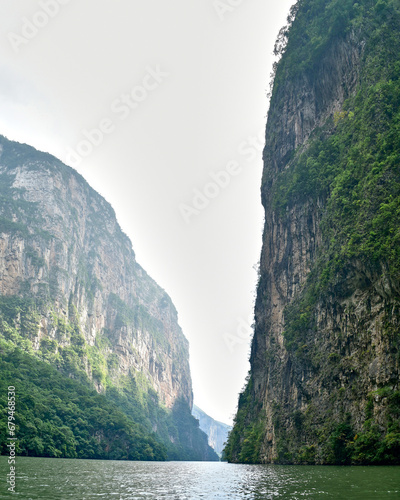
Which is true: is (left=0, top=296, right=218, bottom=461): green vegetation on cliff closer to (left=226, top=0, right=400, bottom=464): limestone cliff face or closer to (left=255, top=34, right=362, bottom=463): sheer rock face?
(left=226, top=0, right=400, bottom=464): limestone cliff face

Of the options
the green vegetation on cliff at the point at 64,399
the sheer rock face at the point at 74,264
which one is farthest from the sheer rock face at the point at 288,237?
the sheer rock face at the point at 74,264

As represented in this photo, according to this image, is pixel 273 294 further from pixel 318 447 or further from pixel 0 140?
pixel 0 140

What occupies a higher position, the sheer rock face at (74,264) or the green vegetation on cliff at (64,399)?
the sheer rock face at (74,264)

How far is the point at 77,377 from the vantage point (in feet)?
354

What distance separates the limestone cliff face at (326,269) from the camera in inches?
1260

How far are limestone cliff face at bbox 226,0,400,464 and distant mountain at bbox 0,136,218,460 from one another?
27171mm

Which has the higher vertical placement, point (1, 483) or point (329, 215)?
point (329, 215)

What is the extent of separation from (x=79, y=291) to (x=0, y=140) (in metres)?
58.7

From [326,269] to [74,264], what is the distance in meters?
113

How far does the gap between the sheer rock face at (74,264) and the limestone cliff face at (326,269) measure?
68.5 m

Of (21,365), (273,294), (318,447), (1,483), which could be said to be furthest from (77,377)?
(1,483)

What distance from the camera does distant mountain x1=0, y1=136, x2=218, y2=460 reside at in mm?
75062

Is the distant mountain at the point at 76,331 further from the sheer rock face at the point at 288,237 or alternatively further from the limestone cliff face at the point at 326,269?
the sheer rock face at the point at 288,237

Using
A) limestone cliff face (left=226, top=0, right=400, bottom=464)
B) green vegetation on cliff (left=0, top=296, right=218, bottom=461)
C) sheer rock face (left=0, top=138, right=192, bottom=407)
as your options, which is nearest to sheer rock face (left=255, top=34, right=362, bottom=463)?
limestone cliff face (left=226, top=0, right=400, bottom=464)
